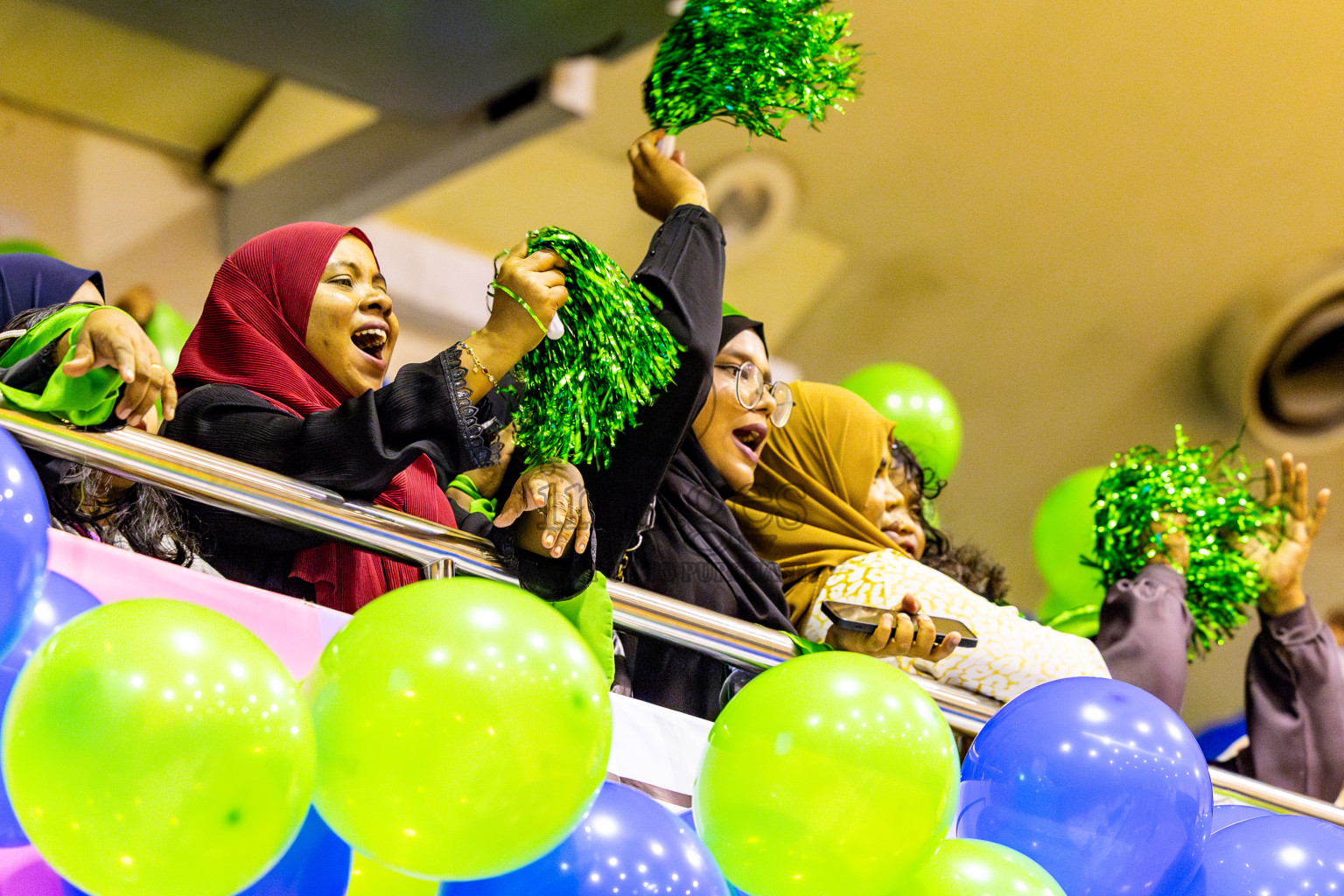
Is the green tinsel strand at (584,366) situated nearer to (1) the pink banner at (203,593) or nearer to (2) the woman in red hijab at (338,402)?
(2) the woman in red hijab at (338,402)

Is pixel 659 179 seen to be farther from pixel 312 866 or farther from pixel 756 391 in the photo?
pixel 312 866

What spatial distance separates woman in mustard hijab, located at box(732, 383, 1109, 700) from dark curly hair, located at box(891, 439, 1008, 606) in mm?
38

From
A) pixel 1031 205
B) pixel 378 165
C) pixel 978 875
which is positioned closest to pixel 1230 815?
pixel 978 875

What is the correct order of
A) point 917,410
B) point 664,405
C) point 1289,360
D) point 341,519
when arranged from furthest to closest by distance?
point 1289,360, point 917,410, point 664,405, point 341,519

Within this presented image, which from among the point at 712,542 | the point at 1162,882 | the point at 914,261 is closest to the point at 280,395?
the point at 712,542

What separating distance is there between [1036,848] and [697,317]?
56cm

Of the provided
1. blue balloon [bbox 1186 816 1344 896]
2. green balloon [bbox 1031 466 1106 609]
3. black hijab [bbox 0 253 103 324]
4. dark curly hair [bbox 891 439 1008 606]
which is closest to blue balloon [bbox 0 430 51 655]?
black hijab [bbox 0 253 103 324]

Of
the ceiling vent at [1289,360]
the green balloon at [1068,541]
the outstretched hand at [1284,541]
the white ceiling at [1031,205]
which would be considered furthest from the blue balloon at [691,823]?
the ceiling vent at [1289,360]

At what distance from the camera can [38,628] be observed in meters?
0.93

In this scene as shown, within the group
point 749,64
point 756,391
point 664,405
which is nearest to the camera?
point 664,405

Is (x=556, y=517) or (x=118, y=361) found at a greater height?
(x=556, y=517)

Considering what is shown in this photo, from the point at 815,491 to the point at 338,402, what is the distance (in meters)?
0.73

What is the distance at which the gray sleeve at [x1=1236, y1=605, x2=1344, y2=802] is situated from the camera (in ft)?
7.09

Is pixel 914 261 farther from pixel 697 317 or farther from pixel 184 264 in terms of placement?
pixel 697 317
